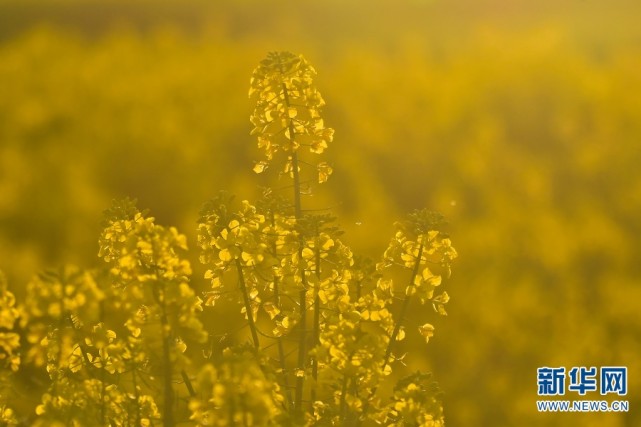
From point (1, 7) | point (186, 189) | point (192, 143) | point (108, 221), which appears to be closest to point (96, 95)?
point (192, 143)

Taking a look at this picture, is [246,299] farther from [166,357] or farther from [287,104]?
[287,104]

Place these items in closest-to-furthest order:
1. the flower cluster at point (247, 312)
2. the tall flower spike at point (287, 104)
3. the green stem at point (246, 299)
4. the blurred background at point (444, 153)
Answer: the flower cluster at point (247, 312), the green stem at point (246, 299), the tall flower spike at point (287, 104), the blurred background at point (444, 153)

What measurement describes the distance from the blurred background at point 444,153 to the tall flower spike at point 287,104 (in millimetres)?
5374

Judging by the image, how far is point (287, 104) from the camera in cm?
257

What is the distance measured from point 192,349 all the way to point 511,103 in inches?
456

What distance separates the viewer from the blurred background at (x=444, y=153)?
10.3m

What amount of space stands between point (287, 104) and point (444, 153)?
12889mm

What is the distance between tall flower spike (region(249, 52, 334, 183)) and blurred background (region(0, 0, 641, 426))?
5.37 metres

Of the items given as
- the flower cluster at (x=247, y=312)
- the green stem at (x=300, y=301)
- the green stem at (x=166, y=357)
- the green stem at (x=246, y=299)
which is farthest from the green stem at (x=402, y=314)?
the green stem at (x=166, y=357)

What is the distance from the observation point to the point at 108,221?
7.84ft

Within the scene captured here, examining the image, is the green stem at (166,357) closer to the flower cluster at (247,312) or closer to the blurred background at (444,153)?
the flower cluster at (247,312)

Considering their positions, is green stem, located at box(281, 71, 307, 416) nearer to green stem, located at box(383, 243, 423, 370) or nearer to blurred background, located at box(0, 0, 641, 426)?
green stem, located at box(383, 243, 423, 370)

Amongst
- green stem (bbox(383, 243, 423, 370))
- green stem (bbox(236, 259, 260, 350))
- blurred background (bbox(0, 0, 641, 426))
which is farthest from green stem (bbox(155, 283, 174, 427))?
blurred background (bbox(0, 0, 641, 426))

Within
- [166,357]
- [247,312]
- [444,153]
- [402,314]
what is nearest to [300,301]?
[247,312]
